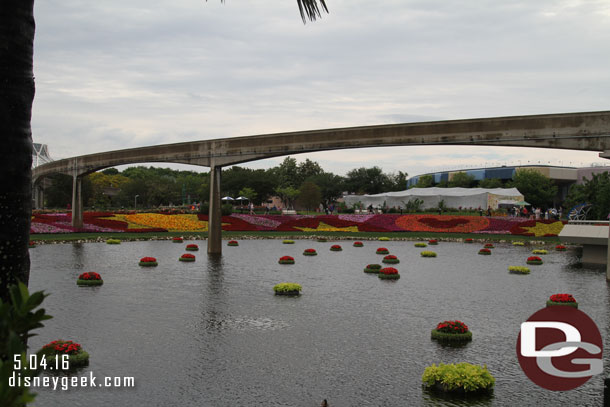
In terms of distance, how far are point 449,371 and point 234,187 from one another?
346 ft

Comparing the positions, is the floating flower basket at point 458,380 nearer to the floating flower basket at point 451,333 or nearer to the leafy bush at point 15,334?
the floating flower basket at point 451,333

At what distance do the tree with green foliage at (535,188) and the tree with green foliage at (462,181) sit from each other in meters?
17.5

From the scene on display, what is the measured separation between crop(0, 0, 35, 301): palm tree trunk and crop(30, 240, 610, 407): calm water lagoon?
5.58 metres

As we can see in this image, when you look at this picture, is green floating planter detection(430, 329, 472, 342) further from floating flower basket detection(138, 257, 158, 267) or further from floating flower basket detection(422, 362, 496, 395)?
floating flower basket detection(138, 257, 158, 267)

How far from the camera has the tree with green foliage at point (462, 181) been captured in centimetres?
12019

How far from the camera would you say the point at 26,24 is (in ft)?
17.9

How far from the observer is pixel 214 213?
3478cm

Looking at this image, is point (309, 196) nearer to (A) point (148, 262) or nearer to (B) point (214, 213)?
(B) point (214, 213)

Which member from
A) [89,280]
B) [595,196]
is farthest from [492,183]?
[89,280]

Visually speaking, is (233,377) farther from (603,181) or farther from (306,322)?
(603,181)

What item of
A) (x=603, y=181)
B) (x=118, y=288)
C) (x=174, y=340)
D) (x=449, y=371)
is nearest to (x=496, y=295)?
(x=449, y=371)

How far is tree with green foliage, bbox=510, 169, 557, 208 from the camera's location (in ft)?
324

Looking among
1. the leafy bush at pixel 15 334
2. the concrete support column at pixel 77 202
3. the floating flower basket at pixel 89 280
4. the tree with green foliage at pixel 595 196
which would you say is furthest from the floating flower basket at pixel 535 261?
the concrete support column at pixel 77 202

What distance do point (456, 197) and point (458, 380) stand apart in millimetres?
69651
